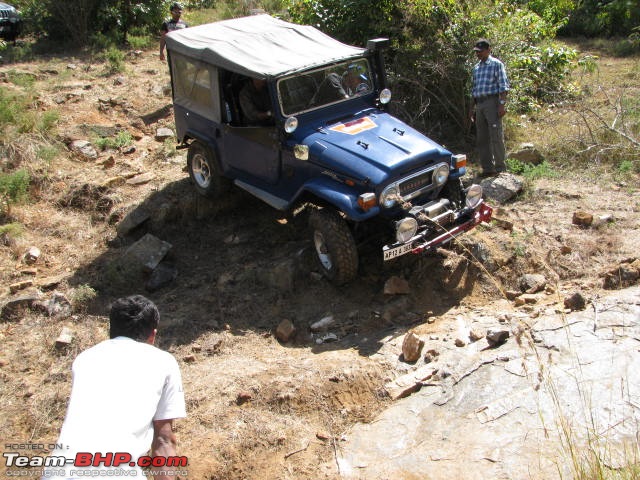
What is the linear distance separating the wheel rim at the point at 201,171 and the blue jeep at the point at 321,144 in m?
0.03

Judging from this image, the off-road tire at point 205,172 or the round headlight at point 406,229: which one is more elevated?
the round headlight at point 406,229

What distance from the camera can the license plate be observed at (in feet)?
17.3

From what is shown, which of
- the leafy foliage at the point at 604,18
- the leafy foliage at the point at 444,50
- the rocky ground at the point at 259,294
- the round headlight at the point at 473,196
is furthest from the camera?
the leafy foliage at the point at 604,18

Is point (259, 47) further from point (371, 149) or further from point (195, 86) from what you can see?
point (371, 149)

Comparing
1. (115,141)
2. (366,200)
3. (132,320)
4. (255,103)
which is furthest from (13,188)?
(132,320)

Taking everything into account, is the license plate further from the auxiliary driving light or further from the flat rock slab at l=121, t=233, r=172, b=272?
the flat rock slab at l=121, t=233, r=172, b=272

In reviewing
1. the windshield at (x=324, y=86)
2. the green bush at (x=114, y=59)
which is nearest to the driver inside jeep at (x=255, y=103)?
the windshield at (x=324, y=86)

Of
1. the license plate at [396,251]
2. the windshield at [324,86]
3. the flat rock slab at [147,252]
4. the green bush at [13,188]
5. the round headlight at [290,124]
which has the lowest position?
the flat rock slab at [147,252]

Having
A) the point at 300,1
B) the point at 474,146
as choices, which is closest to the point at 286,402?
the point at 474,146

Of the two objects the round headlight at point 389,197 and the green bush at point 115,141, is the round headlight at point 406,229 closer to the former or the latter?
the round headlight at point 389,197

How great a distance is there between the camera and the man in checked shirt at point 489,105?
24.1 ft

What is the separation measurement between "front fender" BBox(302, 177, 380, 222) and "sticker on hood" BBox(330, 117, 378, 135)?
0.59 metres

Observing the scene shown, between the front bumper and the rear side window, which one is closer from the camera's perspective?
the front bumper

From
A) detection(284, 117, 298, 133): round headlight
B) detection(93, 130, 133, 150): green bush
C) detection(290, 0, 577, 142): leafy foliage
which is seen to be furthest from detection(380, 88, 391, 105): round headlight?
detection(93, 130, 133, 150): green bush
